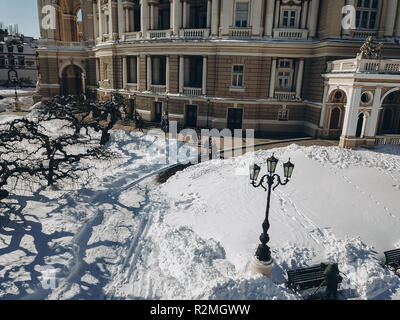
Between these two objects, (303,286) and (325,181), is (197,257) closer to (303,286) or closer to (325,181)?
(303,286)

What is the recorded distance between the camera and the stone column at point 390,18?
23.9 meters

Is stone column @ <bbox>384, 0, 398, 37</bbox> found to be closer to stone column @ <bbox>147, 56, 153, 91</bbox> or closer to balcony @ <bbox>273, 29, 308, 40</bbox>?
balcony @ <bbox>273, 29, 308, 40</bbox>

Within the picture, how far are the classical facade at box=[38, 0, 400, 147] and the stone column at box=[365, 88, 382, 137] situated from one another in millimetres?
66

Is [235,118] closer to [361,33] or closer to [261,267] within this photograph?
[361,33]

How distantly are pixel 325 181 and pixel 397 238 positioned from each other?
4.34 meters

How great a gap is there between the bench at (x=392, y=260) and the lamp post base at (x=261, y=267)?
4.56 meters

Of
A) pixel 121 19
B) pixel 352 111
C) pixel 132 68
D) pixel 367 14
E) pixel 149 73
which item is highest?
pixel 121 19

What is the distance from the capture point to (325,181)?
16.2 meters

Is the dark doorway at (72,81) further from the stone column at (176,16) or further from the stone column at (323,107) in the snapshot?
the stone column at (323,107)

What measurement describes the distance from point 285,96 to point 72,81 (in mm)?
32105

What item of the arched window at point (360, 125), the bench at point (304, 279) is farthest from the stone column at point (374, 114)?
the bench at point (304, 279)

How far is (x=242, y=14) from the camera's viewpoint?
26797 mm

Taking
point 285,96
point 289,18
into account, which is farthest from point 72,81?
point 289,18
